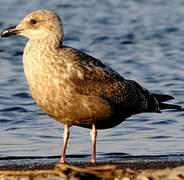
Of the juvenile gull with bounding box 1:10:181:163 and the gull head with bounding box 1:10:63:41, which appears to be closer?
the juvenile gull with bounding box 1:10:181:163

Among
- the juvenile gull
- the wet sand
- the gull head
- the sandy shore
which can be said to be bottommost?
the wet sand

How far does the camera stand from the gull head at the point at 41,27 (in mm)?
7777

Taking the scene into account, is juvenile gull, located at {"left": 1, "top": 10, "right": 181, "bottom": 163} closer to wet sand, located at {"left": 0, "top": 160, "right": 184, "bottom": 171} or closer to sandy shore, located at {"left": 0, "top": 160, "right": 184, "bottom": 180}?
wet sand, located at {"left": 0, "top": 160, "right": 184, "bottom": 171}

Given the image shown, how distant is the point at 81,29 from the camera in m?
18.4

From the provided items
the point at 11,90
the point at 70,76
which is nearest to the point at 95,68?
the point at 70,76

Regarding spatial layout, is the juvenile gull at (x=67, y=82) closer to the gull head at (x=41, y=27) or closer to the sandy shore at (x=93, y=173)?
the gull head at (x=41, y=27)

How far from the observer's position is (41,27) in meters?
7.83

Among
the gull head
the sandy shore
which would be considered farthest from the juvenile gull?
the sandy shore

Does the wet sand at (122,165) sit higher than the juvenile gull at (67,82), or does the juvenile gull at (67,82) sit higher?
the juvenile gull at (67,82)

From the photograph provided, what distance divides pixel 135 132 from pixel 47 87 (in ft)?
7.74

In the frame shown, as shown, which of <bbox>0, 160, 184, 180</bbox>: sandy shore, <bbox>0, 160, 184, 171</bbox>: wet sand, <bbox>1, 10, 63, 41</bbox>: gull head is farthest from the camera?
<bbox>1, 10, 63, 41</bbox>: gull head

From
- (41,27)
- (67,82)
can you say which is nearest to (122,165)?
(67,82)

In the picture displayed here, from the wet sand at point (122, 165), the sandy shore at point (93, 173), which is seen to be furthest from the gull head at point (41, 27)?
the sandy shore at point (93, 173)

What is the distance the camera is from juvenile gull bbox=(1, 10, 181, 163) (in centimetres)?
730
